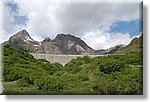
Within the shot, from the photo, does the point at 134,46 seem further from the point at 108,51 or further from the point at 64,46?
the point at 64,46

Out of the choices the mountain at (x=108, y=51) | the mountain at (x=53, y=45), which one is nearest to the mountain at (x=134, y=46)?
the mountain at (x=108, y=51)

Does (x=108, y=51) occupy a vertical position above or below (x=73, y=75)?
above

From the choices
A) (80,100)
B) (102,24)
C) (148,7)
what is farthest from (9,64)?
(148,7)

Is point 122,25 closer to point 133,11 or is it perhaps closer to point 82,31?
point 133,11

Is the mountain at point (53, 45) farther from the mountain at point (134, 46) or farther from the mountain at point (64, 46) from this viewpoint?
the mountain at point (134, 46)

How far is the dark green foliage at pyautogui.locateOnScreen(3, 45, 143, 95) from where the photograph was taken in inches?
91.4

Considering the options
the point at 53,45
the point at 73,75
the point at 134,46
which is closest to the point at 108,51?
the point at 134,46

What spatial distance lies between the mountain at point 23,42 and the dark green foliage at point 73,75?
42 mm

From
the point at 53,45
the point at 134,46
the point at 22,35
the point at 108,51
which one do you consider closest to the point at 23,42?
the point at 22,35

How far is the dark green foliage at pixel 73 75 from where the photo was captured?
2.32 metres

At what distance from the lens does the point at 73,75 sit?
7.71 ft

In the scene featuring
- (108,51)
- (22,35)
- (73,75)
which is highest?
(22,35)

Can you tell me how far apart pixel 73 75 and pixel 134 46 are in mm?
579

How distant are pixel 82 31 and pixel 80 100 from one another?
59cm
